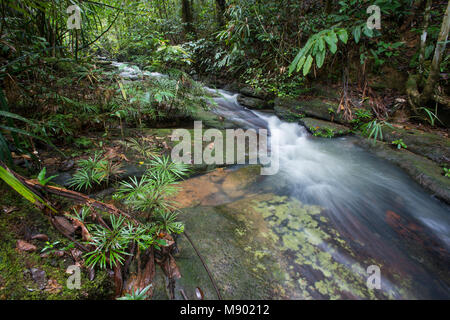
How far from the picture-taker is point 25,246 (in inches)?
42.4

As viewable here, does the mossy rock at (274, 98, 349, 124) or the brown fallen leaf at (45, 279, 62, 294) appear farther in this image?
the mossy rock at (274, 98, 349, 124)

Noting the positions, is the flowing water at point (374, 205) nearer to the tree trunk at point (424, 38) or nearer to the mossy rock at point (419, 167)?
the mossy rock at point (419, 167)

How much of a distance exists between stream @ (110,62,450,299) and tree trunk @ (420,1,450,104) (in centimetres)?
179

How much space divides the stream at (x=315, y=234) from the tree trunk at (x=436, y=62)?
1.79 metres

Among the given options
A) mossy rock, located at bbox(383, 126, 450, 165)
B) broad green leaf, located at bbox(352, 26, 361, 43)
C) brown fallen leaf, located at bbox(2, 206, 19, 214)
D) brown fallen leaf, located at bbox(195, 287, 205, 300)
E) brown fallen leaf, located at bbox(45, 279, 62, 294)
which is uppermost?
broad green leaf, located at bbox(352, 26, 361, 43)

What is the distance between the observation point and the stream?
53.2 inches

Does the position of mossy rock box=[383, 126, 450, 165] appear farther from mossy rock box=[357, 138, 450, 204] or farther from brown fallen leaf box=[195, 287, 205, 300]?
brown fallen leaf box=[195, 287, 205, 300]

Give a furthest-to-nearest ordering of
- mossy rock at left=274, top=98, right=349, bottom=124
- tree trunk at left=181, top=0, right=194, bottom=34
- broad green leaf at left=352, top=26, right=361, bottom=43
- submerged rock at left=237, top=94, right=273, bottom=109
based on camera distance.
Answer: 1. tree trunk at left=181, top=0, right=194, bottom=34
2. submerged rock at left=237, top=94, right=273, bottom=109
3. mossy rock at left=274, top=98, right=349, bottom=124
4. broad green leaf at left=352, top=26, right=361, bottom=43

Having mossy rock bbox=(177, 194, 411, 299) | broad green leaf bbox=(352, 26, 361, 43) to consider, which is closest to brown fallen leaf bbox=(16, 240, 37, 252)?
mossy rock bbox=(177, 194, 411, 299)

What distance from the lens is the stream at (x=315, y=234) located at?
1.35 m

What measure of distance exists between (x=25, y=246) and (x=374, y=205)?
3270 mm

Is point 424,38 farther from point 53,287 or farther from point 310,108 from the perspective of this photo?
point 53,287

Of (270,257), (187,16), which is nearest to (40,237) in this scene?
(270,257)
